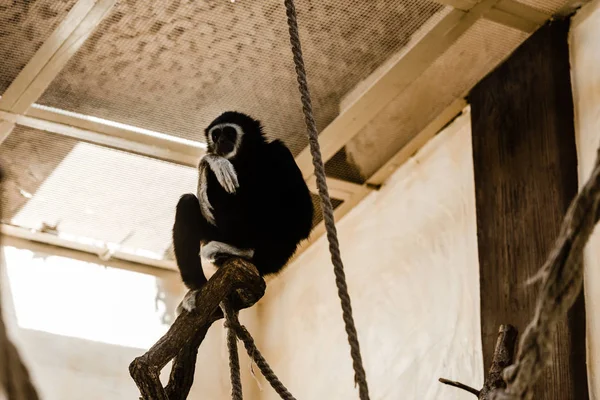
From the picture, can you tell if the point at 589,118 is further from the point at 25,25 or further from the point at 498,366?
the point at 25,25

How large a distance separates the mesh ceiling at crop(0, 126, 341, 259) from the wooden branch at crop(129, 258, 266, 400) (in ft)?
5.51

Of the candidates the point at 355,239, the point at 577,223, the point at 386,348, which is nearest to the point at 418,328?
the point at 386,348

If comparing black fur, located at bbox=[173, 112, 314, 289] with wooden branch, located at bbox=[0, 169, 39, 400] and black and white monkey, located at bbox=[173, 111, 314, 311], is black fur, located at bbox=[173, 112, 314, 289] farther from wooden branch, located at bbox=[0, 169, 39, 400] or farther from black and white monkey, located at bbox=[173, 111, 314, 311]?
wooden branch, located at bbox=[0, 169, 39, 400]

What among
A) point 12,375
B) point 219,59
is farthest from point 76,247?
point 12,375

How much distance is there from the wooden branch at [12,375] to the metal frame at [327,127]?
255 cm

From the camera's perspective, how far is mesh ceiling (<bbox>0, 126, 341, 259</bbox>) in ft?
12.8

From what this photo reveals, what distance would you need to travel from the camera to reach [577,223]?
1.12 meters

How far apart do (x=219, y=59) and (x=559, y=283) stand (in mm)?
2577

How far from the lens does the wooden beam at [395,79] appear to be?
3.40 m

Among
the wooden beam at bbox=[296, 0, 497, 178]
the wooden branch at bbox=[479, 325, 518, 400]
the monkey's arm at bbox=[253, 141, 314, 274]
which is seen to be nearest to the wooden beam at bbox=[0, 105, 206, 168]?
the wooden beam at bbox=[296, 0, 497, 178]

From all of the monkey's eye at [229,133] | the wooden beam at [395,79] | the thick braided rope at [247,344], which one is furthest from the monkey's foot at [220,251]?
the wooden beam at [395,79]

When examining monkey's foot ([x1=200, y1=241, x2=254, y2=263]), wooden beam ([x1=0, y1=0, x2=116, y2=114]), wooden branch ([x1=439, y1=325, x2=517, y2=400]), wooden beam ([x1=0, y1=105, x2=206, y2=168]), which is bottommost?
wooden branch ([x1=439, y1=325, x2=517, y2=400])

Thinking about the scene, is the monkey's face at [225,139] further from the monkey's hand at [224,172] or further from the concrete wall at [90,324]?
the concrete wall at [90,324]

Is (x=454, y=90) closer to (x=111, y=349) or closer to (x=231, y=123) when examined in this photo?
(x=231, y=123)
